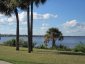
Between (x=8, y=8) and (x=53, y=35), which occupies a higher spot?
(x=8, y=8)

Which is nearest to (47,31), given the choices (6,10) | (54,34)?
(54,34)

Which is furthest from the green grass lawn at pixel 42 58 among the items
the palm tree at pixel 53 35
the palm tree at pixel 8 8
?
the palm tree at pixel 53 35

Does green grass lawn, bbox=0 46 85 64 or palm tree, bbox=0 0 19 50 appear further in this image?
palm tree, bbox=0 0 19 50

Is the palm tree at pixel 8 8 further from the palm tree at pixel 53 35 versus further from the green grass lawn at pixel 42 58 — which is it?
the palm tree at pixel 53 35

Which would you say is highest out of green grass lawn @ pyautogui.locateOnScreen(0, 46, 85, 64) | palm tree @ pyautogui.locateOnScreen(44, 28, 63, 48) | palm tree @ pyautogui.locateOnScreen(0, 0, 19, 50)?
palm tree @ pyautogui.locateOnScreen(0, 0, 19, 50)

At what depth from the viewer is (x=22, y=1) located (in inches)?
1179

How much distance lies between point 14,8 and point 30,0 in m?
5.58

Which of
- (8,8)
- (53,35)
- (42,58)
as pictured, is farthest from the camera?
(53,35)

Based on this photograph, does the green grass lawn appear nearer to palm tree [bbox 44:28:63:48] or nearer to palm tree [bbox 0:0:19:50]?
palm tree [bbox 0:0:19:50]

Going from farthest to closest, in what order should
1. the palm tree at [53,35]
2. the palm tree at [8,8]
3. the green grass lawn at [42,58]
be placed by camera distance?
the palm tree at [53,35] < the palm tree at [8,8] < the green grass lawn at [42,58]

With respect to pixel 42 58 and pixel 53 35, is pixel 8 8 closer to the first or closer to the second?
pixel 42 58

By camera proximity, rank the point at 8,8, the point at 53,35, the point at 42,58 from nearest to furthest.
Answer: the point at 42,58, the point at 8,8, the point at 53,35

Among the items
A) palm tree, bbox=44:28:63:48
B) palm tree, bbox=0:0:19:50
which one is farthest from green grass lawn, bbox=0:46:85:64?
palm tree, bbox=44:28:63:48

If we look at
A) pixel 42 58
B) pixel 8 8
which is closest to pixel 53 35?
pixel 8 8
